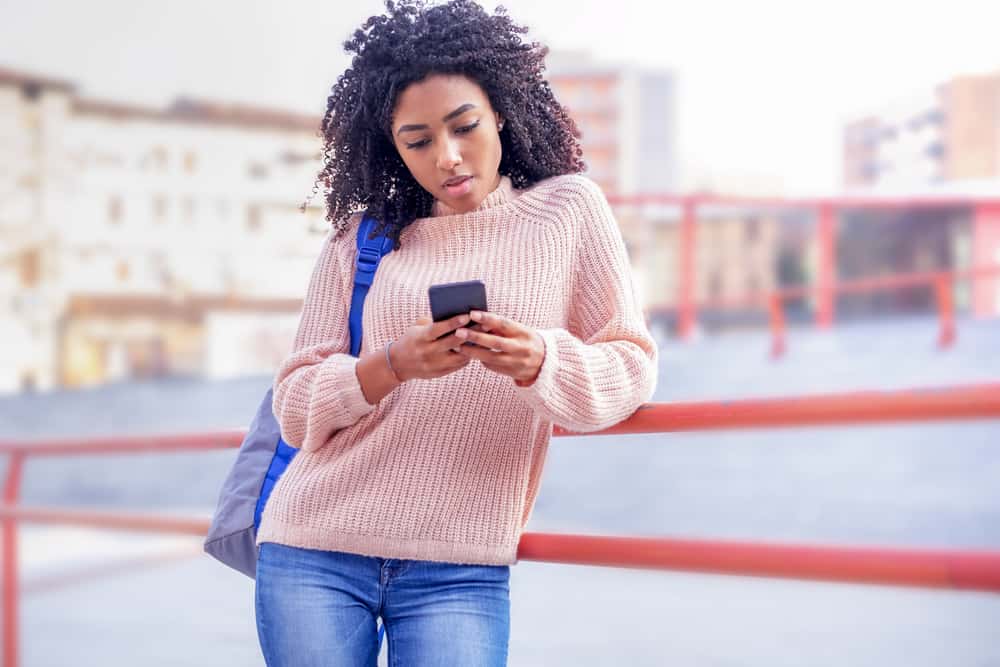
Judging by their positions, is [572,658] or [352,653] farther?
[572,658]

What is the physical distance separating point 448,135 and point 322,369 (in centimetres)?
30

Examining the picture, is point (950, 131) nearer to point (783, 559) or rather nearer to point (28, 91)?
point (28, 91)

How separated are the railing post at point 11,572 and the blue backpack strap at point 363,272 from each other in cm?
174

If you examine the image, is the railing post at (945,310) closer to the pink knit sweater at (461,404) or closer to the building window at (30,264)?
the pink knit sweater at (461,404)

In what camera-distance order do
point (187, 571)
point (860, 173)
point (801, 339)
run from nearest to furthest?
point (187, 571) < point (801, 339) < point (860, 173)

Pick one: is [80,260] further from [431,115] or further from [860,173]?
[431,115]

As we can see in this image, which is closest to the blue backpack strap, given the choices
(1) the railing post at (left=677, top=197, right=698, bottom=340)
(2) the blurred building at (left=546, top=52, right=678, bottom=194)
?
(1) the railing post at (left=677, top=197, right=698, bottom=340)

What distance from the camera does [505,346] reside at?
39.6 inches

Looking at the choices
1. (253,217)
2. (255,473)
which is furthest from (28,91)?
(255,473)

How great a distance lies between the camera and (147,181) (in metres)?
22.1

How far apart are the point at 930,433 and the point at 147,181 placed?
62.8 feet

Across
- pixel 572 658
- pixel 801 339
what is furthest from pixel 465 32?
pixel 801 339

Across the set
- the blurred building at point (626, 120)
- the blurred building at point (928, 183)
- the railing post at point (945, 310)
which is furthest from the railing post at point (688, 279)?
the blurred building at point (626, 120)

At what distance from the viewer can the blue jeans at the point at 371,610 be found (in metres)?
1.12
